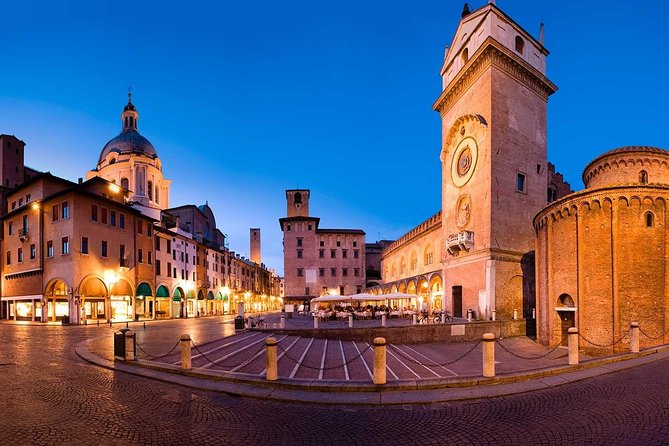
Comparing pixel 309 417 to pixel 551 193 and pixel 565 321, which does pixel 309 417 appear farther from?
pixel 551 193

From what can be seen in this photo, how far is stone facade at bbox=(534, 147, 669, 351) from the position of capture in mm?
19672

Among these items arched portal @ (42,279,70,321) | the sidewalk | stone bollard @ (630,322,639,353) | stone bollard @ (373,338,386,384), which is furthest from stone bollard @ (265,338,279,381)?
arched portal @ (42,279,70,321)

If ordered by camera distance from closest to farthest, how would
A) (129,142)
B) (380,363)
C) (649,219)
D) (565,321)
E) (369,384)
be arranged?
1. (369,384)
2. (380,363)
3. (649,219)
4. (565,321)
5. (129,142)

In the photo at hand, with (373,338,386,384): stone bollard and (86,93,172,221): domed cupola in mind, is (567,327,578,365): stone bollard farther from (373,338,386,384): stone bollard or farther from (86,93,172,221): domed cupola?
(86,93,172,221): domed cupola

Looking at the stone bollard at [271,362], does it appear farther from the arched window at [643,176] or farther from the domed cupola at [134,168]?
the domed cupola at [134,168]

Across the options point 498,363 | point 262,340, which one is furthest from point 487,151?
point 262,340

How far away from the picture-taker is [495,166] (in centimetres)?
2975

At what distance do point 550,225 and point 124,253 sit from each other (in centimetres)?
3697

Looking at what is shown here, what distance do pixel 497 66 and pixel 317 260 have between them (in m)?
46.0

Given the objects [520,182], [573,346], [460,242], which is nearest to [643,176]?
[520,182]

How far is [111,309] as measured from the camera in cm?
3734

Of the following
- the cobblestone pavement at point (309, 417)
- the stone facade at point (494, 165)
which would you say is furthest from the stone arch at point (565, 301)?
the cobblestone pavement at point (309, 417)

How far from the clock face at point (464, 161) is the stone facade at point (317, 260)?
3725 cm

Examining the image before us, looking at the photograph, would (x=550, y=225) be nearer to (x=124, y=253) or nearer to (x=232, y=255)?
(x=124, y=253)
